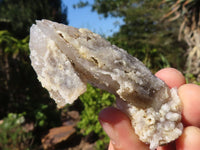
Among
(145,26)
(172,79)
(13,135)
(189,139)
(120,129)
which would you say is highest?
(145,26)

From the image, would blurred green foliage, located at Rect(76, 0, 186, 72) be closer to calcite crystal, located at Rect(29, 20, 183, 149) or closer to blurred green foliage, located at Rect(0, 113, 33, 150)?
blurred green foliage, located at Rect(0, 113, 33, 150)

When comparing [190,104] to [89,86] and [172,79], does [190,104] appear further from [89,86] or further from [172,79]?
[89,86]

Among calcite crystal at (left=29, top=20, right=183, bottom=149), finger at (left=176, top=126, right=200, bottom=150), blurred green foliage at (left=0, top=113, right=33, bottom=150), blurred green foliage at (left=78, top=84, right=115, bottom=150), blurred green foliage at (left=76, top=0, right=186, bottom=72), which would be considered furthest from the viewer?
blurred green foliage at (left=76, top=0, right=186, bottom=72)

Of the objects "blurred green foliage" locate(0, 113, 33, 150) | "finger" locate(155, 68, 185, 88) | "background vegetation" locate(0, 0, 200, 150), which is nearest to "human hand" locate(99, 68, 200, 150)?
"finger" locate(155, 68, 185, 88)

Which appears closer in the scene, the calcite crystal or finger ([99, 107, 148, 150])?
the calcite crystal

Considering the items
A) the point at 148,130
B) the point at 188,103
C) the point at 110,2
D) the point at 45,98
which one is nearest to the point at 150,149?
the point at 148,130

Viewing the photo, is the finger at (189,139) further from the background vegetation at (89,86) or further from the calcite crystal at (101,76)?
Answer: the background vegetation at (89,86)

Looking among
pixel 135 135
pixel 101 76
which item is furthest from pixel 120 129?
pixel 101 76
